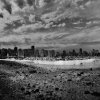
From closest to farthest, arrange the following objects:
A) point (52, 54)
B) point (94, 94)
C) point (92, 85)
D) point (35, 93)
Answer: point (94, 94), point (35, 93), point (92, 85), point (52, 54)

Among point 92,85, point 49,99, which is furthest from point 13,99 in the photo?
point 92,85

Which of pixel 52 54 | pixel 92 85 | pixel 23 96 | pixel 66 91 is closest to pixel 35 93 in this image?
pixel 23 96

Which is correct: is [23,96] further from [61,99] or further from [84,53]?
[84,53]

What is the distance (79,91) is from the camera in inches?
431

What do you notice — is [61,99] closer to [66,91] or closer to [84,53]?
[66,91]

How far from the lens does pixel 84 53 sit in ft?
609

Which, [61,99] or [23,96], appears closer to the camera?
[61,99]

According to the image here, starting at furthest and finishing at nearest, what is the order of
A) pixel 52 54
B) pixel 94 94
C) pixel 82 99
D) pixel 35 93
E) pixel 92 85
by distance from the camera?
1. pixel 52 54
2. pixel 92 85
3. pixel 35 93
4. pixel 94 94
5. pixel 82 99

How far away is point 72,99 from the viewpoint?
9.34 m

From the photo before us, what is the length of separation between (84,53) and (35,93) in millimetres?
183020

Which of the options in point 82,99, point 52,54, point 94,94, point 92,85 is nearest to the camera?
point 82,99

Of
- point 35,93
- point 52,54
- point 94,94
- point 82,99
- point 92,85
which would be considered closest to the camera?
point 82,99

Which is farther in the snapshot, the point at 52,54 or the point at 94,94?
the point at 52,54

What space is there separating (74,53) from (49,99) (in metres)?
188
